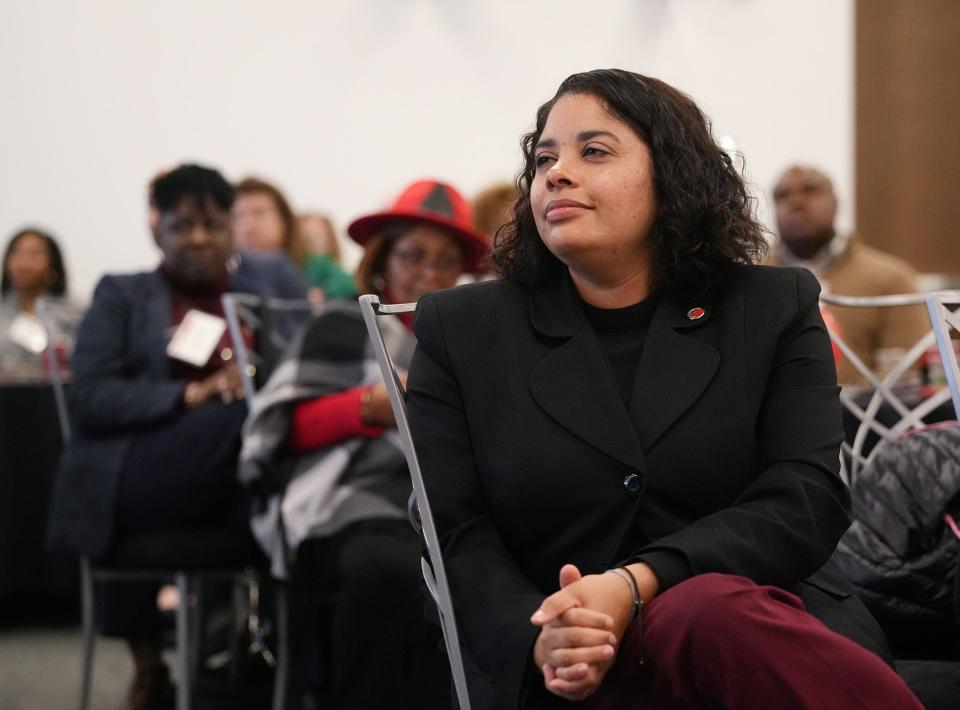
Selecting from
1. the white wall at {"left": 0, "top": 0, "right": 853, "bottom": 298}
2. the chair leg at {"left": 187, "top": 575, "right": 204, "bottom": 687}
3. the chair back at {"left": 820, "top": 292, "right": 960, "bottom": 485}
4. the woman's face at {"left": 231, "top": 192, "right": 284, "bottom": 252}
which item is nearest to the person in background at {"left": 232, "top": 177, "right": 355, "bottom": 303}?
the woman's face at {"left": 231, "top": 192, "right": 284, "bottom": 252}

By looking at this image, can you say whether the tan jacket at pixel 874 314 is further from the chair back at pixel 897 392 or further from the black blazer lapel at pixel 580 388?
the black blazer lapel at pixel 580 388

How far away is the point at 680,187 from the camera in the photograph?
68.2 inches

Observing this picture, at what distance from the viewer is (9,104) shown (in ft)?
20.4

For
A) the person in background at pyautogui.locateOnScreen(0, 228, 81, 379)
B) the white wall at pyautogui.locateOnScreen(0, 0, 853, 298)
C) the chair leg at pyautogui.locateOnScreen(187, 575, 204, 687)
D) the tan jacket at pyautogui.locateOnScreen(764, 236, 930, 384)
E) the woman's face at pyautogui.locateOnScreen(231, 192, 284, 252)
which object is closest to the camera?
the chair leg at pyautogui.locateOnScreen(187, 575, 204, 687)

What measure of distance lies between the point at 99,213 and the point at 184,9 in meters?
1.12

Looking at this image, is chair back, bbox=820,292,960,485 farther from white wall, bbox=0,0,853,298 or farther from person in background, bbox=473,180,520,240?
white wall, bbox=0,0,853,298

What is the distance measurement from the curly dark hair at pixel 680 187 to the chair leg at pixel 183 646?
1.48 metres

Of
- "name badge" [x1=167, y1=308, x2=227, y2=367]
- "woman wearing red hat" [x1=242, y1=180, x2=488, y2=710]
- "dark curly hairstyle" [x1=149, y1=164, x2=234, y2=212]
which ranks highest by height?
"dark curly hairstyle" [x1=149, y1=164, x2=234, y2=212]

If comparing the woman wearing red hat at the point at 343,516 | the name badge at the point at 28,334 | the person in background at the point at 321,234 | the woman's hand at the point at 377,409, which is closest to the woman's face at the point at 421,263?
the woman wearing red hat at the point at 343,516

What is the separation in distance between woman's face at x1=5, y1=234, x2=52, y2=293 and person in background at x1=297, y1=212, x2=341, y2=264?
3.86 feet

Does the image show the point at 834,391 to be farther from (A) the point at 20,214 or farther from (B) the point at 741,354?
(A) the point at 20,214

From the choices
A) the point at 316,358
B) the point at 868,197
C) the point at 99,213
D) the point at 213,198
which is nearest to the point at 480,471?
the point at 316,358

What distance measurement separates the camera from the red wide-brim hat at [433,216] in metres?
2.95

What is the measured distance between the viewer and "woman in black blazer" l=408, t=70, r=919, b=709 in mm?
1344
